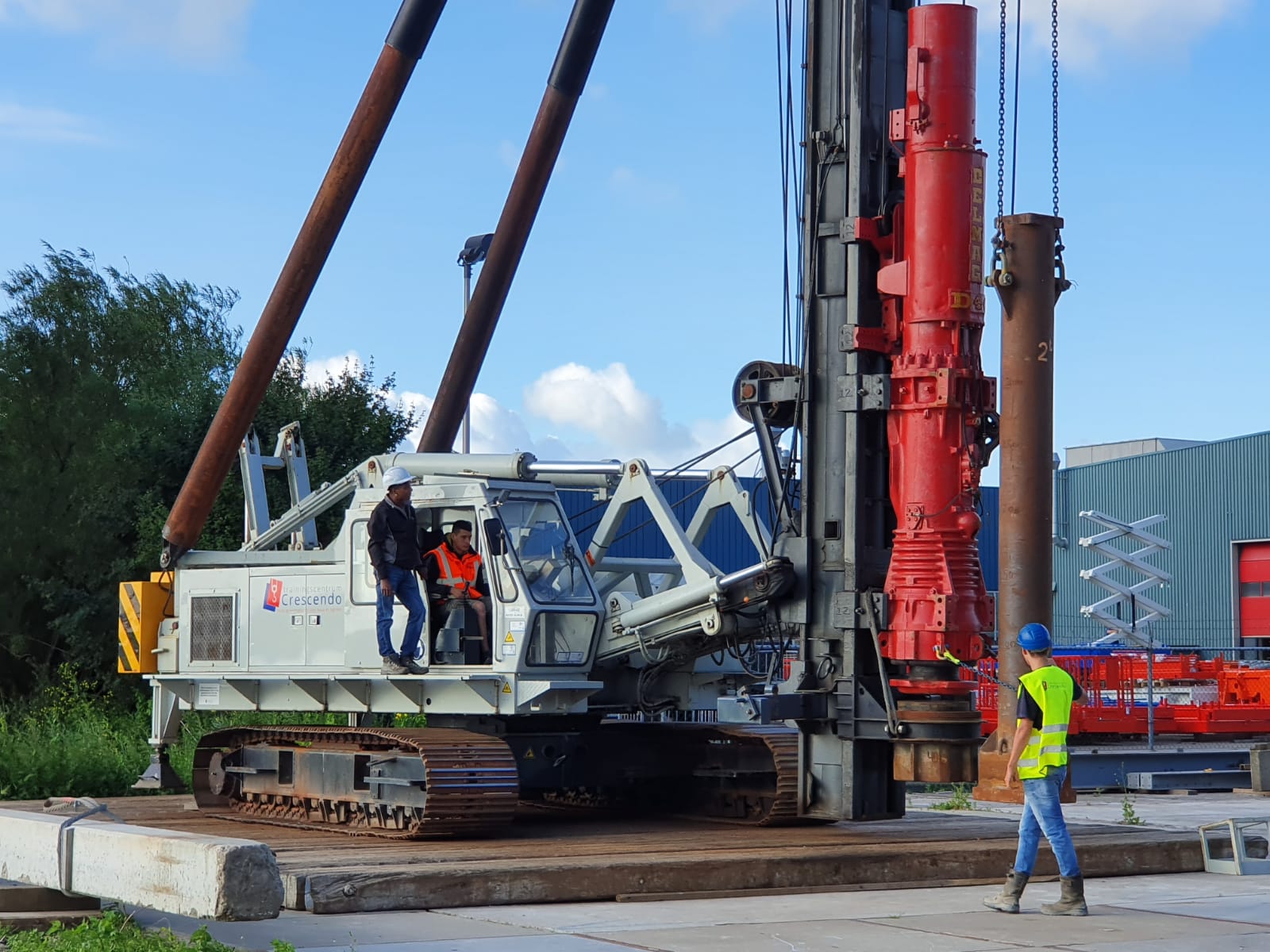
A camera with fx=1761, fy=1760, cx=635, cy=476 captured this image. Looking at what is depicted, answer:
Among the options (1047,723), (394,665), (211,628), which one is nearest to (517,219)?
(211,628)

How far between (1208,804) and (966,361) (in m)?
10.0

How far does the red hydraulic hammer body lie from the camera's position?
12539mm

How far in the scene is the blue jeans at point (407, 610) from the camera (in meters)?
13.9

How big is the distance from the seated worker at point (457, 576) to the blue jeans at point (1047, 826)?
491cm

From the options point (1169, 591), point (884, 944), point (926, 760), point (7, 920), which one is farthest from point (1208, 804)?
point (1169, 591)

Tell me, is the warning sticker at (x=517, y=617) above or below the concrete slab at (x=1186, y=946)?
above

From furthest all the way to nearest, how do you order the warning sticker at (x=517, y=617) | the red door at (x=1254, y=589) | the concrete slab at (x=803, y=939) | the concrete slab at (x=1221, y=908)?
1. the red door at (x=1254, y=589)
2. the warning sticker at (x=517, y=617)
3. the concrete slab at (x=1221, y=908)
4. the concrete slab at (x=803, y=939)

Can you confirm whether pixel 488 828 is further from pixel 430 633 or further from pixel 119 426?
pixel 119 426

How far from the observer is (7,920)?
31.2 feet

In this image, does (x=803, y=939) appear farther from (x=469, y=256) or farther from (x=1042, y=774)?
(x=469, y=256)

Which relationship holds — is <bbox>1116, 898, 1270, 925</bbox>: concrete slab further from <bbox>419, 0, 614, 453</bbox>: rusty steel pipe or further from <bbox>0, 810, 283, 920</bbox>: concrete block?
<bbox>419, 0, 614, 453</bbox>: rusty steel pipe

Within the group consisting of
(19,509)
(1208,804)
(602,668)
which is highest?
(19,509)

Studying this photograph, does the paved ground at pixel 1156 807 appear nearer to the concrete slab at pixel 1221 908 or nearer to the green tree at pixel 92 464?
the concrete slab at pixel 1221 908

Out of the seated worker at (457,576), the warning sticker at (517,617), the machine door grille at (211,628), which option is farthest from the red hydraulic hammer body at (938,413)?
the machine door grille at (211,628)
